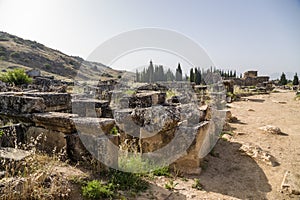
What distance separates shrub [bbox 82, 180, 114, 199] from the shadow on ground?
184cm

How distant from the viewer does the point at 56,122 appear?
4184mm

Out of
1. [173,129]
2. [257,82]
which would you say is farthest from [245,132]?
[257,82]

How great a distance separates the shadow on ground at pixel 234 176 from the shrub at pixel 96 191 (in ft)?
6.04

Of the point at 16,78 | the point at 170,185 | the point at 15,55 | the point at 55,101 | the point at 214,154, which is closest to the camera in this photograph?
the point at 170,185

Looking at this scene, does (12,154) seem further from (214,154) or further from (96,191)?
(214,154)

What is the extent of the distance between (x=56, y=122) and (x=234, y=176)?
11.9 feet

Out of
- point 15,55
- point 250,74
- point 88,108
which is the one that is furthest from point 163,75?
point 88,108

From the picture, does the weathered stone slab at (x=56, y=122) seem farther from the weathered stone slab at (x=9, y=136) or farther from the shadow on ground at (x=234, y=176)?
the shadow on ground at (x=234, y=176)

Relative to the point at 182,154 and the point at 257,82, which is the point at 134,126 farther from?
the point at 257,82

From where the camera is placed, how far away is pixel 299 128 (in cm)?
880

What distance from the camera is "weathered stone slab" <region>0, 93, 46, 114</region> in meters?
4.60

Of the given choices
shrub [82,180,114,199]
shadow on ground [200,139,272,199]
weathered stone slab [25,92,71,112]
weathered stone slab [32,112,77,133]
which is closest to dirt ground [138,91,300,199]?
shadow on ground [200,139,272,199]

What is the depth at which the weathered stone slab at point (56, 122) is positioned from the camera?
13.4 ft

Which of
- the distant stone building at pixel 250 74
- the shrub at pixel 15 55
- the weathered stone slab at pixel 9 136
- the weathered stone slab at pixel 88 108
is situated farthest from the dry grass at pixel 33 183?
the shrub at pixel 15 55
